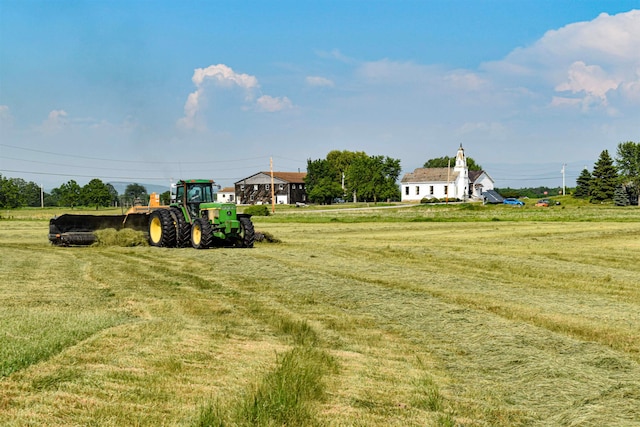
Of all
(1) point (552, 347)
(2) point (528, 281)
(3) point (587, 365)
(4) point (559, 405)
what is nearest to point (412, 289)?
(2) point (528, 281)

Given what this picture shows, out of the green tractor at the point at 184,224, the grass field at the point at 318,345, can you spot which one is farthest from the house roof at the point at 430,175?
the grass field at the point at 318,345

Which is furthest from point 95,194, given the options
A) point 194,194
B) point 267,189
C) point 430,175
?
point 194,194

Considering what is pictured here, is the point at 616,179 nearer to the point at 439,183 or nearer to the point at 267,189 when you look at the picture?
the point at 439,183

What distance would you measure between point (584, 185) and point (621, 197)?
506 inches

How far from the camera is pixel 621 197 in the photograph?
73.4m

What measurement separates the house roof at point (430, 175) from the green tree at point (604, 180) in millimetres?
19313

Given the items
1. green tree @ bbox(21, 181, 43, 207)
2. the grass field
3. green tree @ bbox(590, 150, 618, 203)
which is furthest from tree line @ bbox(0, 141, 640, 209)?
the grass field

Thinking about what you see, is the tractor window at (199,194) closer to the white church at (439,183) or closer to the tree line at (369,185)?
the tree line at (369,185)

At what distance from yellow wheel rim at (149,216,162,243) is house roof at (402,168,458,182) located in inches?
2903

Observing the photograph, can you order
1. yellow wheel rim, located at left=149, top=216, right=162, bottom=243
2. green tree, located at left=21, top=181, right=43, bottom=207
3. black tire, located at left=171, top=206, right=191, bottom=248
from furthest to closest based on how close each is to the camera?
1. green tree, located at left=21, top=181, right=43, bottom=207
2. yellow wheel rim, located at left=149, top=216, right=162, bottom=243
3. black tire, located at left=171, top=206, right=191, bottom=248

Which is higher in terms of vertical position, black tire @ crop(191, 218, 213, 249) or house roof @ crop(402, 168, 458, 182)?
house roof @ crop(402, 168, 458, 182)

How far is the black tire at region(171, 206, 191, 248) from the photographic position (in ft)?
72.0

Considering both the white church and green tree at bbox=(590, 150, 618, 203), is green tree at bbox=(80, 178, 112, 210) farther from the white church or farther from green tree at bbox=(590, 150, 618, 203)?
green tree at bbox=(590, 150, 618, 203)

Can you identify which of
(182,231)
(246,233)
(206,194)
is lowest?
(246,233)
